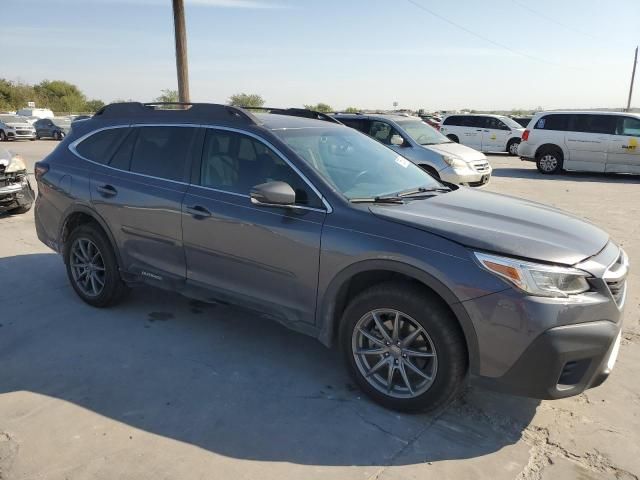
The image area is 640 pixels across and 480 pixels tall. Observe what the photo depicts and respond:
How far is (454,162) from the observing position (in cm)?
1044

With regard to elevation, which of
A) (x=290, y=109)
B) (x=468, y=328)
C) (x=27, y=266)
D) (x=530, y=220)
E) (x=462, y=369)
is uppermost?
(x=290, y=109)

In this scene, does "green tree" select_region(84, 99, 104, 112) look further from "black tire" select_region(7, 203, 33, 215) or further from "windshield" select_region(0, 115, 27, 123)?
"black tire" select_region(7, 203, 33, 215)

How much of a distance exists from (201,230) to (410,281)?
1.58 meters

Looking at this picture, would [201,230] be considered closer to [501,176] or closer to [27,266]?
[27,266]

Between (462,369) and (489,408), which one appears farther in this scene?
(489,408)

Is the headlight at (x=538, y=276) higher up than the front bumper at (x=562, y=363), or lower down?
higher up

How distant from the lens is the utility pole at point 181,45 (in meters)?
11.4

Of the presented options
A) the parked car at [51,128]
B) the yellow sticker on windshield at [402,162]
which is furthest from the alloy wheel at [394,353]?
the parked car at [51,128]

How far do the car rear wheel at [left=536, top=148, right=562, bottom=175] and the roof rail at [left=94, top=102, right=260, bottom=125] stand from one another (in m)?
13.6

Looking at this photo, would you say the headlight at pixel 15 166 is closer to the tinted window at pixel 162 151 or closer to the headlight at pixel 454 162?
the tinted window at pixel 162 151

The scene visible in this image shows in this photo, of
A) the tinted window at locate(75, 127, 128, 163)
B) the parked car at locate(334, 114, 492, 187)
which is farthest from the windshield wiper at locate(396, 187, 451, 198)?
the parked car at locate(334, 114, 492, 187)

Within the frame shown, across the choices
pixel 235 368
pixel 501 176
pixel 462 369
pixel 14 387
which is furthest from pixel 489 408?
pixel 501 176

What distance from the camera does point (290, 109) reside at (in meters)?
4.62

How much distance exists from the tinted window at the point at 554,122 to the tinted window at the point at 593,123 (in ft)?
0.61
